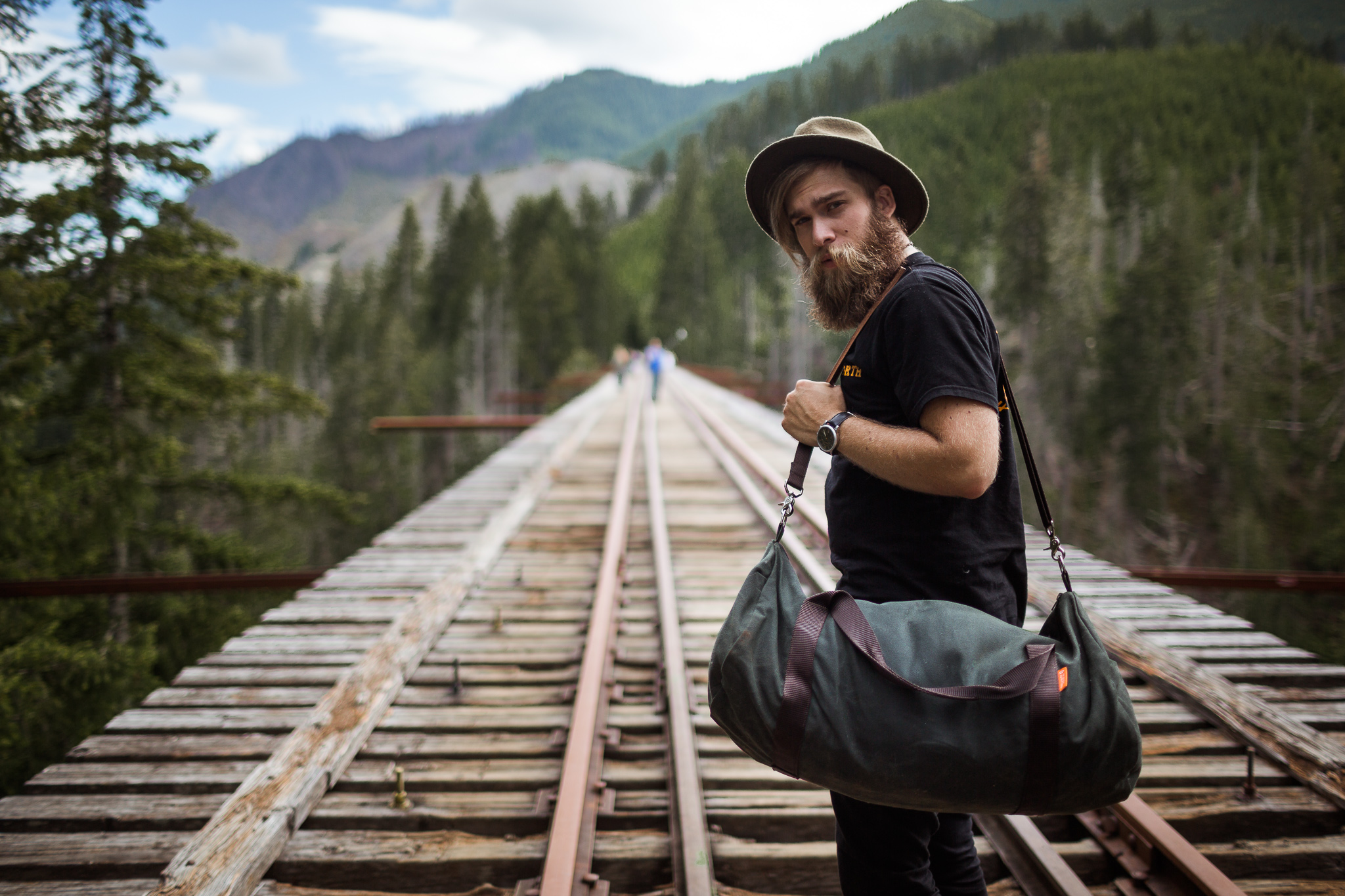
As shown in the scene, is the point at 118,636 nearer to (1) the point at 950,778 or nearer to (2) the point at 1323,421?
(1) the point at 950,778

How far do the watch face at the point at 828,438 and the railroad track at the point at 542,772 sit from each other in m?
1.54

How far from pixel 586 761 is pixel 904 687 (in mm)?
1939

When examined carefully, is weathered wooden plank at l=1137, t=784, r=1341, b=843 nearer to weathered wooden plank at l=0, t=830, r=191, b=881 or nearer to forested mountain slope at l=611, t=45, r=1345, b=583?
weathered wooden plank at l=0, t=830, r=191, b=881

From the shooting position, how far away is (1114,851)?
261 centimetres

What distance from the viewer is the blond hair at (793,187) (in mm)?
1769

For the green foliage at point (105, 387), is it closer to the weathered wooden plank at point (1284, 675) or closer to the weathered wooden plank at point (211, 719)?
the weathered wooden plank at point (211, 719)

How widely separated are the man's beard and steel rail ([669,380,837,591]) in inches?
21.1

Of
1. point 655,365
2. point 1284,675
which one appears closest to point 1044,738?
point 1284,675

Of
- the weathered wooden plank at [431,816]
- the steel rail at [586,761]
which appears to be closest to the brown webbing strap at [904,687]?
the steel rail at [586,761]

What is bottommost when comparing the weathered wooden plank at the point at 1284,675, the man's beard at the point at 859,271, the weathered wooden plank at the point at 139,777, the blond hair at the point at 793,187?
the weathered wooden plank at the point at 139,777

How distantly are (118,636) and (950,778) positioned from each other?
1423 cm

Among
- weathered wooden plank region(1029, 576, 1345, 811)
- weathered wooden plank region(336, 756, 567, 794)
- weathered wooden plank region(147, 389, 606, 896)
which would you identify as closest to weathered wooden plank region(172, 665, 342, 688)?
weathered wooden plank region(147, 389, 606, 896)

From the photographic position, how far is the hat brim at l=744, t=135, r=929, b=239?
171cm

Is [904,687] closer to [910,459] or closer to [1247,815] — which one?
[910,459]
